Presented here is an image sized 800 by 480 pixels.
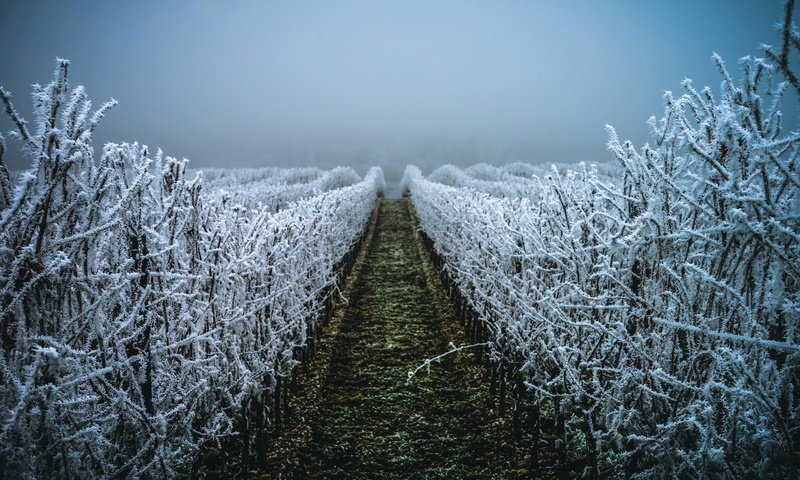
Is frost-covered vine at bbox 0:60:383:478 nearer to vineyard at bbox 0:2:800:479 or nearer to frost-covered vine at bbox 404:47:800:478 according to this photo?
vineyard at bbox 0:2:800:479

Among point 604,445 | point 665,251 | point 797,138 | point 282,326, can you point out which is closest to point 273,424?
point 282,326

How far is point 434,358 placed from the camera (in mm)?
3439

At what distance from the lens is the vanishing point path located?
4.08 m

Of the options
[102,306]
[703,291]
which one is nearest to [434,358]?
[703,291]

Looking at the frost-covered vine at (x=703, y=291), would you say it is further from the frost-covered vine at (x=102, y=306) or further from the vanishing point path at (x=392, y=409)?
the frost-covered vine at (x=102, y=306)

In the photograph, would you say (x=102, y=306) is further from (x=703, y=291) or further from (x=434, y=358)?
(x=703, y=291)

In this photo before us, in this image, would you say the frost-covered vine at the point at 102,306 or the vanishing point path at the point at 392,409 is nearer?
the frost-covered vine at the point at 102,306

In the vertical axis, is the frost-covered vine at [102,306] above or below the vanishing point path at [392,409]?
above

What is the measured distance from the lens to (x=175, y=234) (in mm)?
3053

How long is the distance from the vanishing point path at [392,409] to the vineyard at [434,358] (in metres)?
0.03

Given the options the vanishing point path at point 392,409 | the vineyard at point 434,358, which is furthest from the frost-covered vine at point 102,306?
the vanishing point path at point 392,409

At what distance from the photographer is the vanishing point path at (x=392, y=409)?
4.08 m

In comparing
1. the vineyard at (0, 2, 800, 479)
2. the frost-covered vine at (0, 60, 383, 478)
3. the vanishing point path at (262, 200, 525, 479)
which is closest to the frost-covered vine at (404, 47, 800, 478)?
the vineyard at (0, 2, 800, 479)

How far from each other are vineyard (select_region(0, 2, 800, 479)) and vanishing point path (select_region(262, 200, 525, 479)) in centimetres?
3
